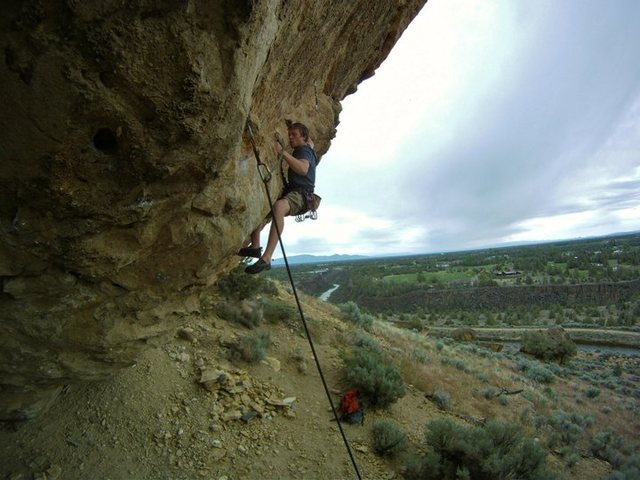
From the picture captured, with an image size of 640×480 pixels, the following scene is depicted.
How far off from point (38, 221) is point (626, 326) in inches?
2088

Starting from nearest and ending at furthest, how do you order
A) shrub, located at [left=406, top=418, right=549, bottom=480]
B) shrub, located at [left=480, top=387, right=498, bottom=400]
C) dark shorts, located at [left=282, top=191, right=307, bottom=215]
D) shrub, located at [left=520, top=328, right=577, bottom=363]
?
dark shorts, located at [left=282, top=191, right=307, bottom=215], shrub, located at [left=406, top=418, right=549, bottom=480], shrub, located at [left=480, top=387, right=498, bottom=400], shrub, located at [left=520, top=328, right=577, bottom=363]

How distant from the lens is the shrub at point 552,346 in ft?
88.6

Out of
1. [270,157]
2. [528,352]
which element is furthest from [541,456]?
[528,352]

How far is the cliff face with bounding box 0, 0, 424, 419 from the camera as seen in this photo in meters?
2.28

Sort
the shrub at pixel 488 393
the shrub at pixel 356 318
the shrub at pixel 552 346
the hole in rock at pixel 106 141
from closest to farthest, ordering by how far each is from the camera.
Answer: the hole in rock at pixel 106 141 → the shrub at pixel 488 393 → the shrub at pixel 356 318 → the shrub at pixel 552 346

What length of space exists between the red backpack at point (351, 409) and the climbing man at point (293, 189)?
14.6 feet

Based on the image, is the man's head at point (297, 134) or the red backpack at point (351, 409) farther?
the red backpack at point (351, 409)

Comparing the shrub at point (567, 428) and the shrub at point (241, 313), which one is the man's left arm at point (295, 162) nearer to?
the shrub at point (241, 313)

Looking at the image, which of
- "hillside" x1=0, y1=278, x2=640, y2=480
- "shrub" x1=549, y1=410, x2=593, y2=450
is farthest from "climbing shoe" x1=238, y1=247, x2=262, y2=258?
"shrub" x1=549, y1=410, x2=593, y2=450

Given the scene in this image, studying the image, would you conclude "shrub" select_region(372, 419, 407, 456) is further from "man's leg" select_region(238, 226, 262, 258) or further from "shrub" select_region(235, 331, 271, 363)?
"man's leg" select_region(238, 226, 262, 258)

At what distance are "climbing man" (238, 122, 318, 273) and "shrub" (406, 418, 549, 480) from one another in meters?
4.86

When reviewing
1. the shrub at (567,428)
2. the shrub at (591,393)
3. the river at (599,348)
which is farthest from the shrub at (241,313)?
the river at (599,348)

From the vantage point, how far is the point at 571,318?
151 feet

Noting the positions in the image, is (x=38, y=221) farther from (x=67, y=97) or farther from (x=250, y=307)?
(x=250, y=307)
